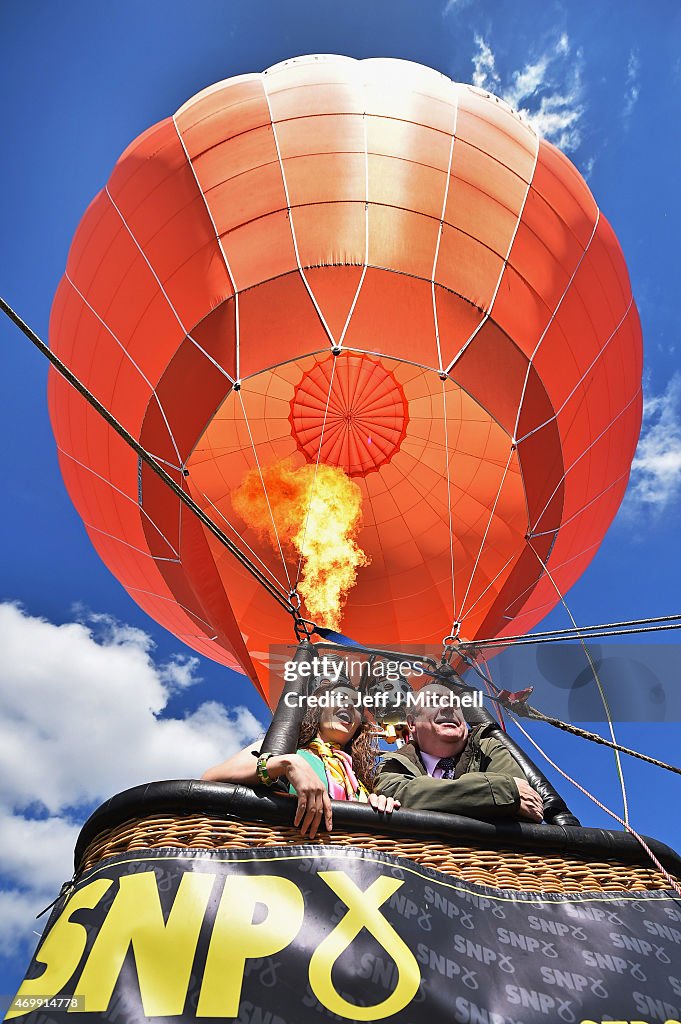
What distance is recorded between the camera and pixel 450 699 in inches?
93.8

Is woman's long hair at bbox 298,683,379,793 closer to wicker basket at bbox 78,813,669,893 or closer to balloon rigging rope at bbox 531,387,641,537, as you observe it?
wicker basket at bbox 78,813,669,893

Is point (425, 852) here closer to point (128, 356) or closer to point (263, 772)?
point (263, 772)

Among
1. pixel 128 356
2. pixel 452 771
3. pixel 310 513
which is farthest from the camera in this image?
pixel 310 513

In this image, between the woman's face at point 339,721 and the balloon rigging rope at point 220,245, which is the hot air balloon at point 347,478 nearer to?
the balloon rigging rope at point 220,245

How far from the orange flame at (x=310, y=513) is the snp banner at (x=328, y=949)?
6327 mm

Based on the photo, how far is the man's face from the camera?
2.17m

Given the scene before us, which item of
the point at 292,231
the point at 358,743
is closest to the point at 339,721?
the point at 358,743

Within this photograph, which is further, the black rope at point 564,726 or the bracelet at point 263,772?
the black rope at point 564,726

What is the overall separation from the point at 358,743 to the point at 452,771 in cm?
31

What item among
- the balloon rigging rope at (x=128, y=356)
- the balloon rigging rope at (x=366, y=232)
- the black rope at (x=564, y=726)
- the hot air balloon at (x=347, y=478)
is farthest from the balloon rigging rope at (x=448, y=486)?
the black rope at (x=564, y=726)

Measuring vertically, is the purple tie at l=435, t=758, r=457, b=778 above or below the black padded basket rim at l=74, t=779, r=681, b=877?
above

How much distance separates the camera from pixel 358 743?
2.21m

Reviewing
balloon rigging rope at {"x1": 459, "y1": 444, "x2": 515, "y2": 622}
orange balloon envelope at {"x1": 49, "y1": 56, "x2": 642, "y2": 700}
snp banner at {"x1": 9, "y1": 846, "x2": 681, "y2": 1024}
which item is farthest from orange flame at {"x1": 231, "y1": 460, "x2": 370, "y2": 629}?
snp banner at {"x1": 9, "y1": 846, "x2": 681, "y2": 1024}

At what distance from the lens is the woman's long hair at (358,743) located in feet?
6.79
